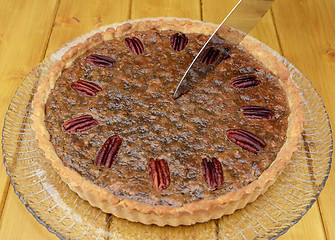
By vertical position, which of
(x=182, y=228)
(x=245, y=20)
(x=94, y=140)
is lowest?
(x=182, y=228)

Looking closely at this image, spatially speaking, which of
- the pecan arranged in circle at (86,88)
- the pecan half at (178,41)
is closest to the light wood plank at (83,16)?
the pecan half at (178,41)

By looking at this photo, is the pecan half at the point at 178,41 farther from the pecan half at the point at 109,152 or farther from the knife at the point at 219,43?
the pecan half at the point at 109,152

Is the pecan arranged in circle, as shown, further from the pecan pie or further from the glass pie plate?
the glass pie plate

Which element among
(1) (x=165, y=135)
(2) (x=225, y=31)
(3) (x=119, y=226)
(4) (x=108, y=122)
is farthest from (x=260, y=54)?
(3) (x=119, y=226)

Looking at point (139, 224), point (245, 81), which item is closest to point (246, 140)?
point (245, 81)

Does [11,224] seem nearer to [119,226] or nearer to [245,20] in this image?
[119,226]

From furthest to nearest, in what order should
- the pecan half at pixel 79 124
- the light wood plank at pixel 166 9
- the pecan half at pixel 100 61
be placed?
the light wood plank at pixel 166 9
the pecan half at pixel 100 61
the pecan half at pixel 79 124

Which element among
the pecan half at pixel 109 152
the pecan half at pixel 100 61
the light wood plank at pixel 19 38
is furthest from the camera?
the light wood plank at pixel 19 38
